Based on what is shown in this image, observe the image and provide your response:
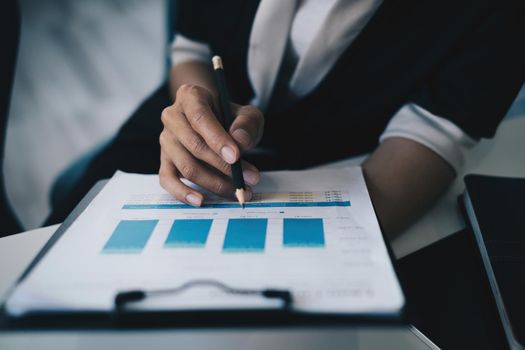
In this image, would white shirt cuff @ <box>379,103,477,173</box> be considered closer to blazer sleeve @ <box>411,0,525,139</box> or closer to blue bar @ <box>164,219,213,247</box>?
blazer sleeve @ <box>411,0,525,139</box>

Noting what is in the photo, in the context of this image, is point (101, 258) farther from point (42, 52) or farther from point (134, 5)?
point (134, 5)

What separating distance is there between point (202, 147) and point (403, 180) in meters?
0.27

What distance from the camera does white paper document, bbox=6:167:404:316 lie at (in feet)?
1.05

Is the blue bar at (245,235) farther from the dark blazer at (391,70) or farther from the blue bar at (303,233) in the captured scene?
the dark blazer at (391,70)

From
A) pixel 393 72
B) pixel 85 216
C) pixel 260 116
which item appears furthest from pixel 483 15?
pixel 85 216

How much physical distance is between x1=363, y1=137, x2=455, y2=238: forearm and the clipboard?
10.0 inches

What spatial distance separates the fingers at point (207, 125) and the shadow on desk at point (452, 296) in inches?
8.8

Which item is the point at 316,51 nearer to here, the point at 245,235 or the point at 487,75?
the point at 487,75

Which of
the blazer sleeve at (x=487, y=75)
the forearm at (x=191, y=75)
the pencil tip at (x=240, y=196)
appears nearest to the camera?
the pencil tip at (x=240, y=196)

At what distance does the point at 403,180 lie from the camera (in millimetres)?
571

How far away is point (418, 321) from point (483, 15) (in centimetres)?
44

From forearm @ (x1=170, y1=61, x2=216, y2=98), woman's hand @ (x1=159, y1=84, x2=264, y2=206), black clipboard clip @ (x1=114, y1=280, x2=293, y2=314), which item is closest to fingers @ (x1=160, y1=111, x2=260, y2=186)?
woman's hand @ (x1=159, y1=84, x2=264, y2=206)

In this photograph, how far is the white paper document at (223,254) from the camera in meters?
0.32

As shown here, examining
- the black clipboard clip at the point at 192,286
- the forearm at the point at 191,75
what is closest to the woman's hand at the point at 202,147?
the black clipboard clip at the point at 192,286
